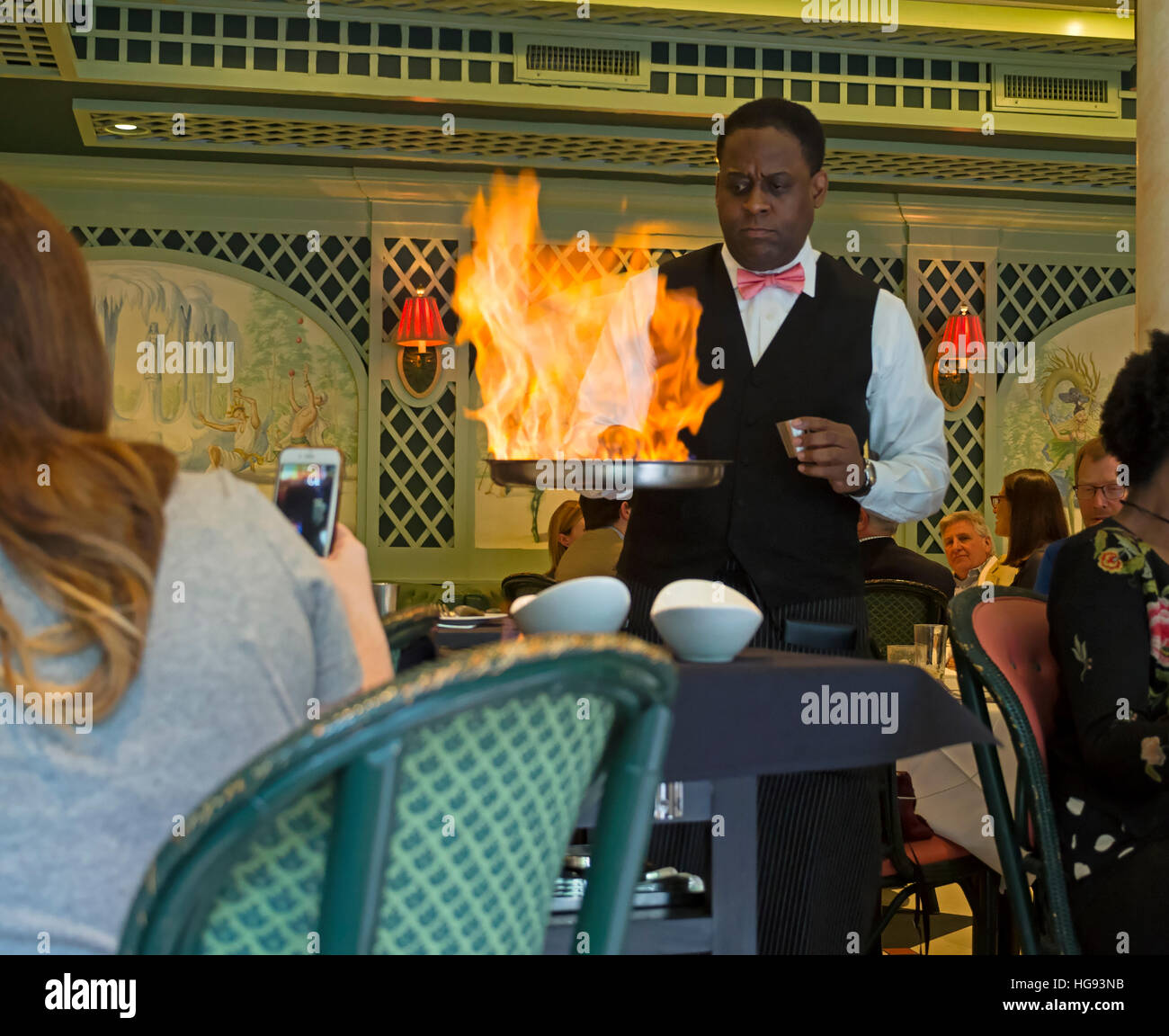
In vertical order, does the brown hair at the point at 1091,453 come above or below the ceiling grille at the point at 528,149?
below

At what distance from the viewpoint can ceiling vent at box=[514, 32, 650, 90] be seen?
4832 millimetres

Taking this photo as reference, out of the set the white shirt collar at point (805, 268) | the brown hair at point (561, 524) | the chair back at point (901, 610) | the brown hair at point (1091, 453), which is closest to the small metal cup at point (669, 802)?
the white shirt collar at point (805, 268)

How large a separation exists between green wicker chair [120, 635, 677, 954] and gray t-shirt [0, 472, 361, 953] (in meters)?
0.12

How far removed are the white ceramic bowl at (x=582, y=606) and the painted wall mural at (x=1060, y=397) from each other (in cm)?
517

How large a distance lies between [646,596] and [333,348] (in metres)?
4.06

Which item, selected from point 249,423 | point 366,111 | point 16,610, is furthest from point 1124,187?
point 16,610

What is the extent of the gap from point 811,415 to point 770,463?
0.10 meters

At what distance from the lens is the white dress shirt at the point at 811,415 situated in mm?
1784

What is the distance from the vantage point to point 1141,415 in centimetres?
155

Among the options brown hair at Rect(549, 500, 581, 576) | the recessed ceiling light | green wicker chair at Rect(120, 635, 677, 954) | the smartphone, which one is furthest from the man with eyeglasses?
the recessed ceiling light

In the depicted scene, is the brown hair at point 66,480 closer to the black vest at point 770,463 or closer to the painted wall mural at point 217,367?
the black vest at point 770,463

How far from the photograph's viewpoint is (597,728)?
67 centimetres

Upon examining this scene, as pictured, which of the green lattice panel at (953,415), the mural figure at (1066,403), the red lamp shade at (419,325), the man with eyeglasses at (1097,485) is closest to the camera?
the man with eyeglasses at (1097,485)
